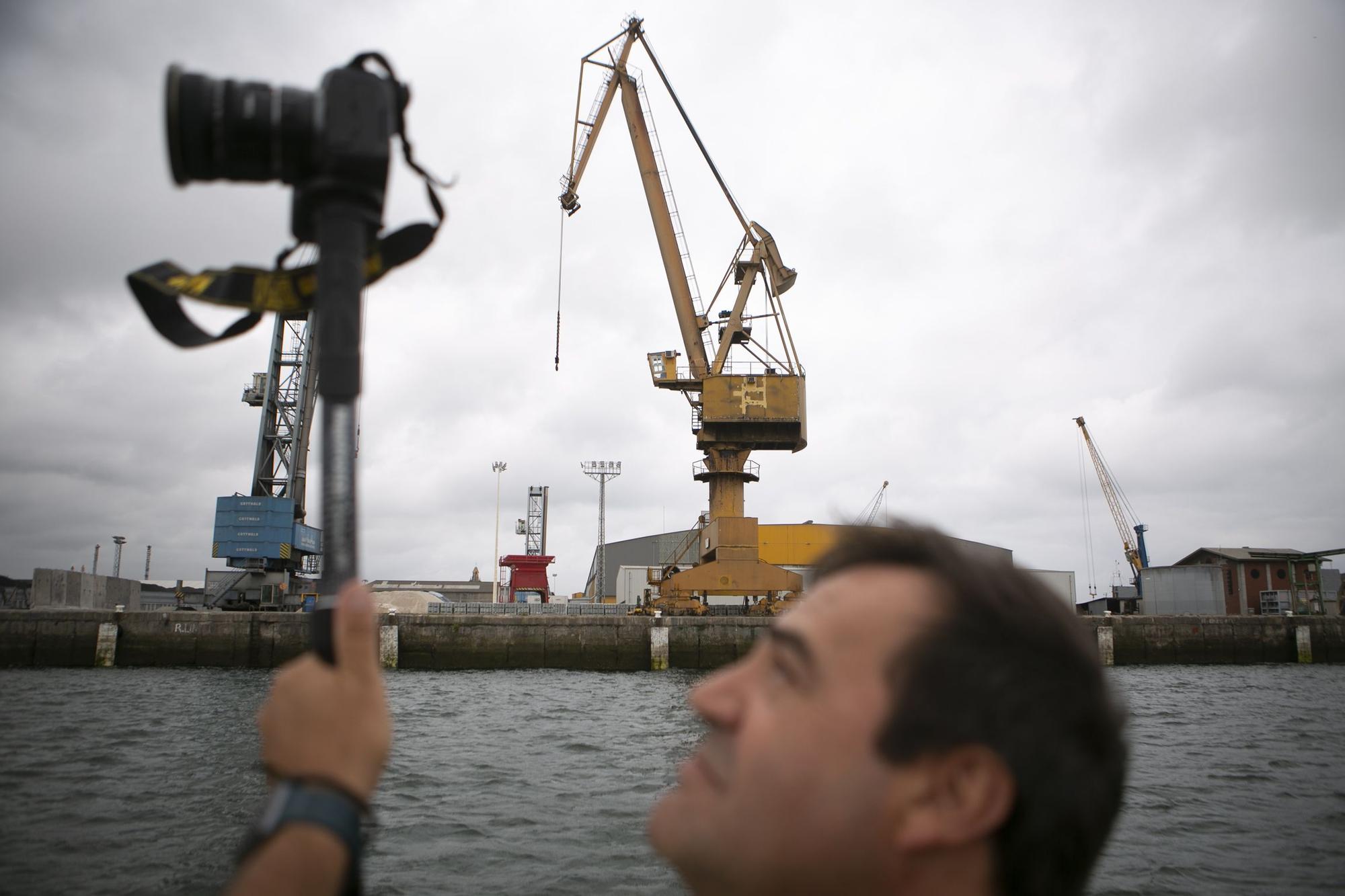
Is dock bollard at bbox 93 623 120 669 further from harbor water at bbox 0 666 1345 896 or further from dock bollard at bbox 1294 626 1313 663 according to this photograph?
dock bollard at bbox 1294 626 1313 663

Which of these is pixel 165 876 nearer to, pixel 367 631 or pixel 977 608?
pixel 367 631

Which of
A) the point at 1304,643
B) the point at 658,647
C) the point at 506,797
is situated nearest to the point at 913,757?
the point at 506,797

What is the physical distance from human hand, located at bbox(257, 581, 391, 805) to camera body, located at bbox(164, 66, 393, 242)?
2.02 ft

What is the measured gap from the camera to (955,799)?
3.13 feet

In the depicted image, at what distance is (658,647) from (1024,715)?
1072 inches

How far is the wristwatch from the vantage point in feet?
2.74

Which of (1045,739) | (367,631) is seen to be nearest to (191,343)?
(367,631)

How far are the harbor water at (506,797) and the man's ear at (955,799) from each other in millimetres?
4498

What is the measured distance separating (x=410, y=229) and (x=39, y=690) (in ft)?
72.6

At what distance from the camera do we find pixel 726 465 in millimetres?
29234

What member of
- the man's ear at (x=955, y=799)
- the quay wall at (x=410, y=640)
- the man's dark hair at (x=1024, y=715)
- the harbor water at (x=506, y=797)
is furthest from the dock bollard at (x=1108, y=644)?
the man's ear at (x=955, y=799)

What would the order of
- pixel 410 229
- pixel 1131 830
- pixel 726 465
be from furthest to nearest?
pixel 726 465 → pixel 1131 830 → pixel 410 229

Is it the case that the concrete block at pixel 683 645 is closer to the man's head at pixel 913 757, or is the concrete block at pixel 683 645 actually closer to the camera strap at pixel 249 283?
the camera strap at pixel 249 283

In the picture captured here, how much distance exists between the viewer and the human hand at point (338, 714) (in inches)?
34.2
